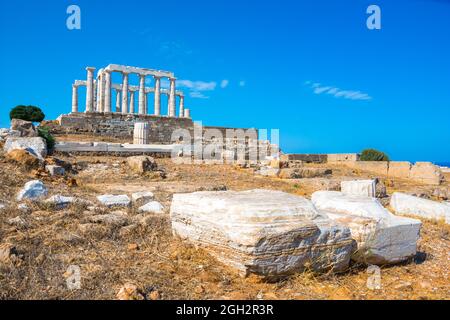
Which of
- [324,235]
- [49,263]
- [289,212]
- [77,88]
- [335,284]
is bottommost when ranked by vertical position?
[335,284]

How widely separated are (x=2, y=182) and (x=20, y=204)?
2186 mm

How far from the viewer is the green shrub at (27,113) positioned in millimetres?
31286

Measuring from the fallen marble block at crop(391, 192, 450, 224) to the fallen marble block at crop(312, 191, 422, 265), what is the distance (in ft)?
11.0

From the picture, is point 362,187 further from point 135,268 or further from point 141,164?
point 135,268

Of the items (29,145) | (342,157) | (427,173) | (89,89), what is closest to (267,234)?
(29,145)

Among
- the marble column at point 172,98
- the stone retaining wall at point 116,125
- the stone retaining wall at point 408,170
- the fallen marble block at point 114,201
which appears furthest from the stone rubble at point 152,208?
the marble column at point 172,98

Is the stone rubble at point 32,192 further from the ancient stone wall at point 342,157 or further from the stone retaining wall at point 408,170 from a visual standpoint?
the ancient stone wall at point 342,157

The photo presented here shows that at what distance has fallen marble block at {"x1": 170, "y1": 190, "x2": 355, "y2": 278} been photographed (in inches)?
135

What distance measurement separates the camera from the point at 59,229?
4449mm

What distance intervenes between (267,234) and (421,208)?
→ 5579 mm

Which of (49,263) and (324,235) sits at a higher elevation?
(324,235)

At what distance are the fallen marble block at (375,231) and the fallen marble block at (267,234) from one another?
0.78 ft
